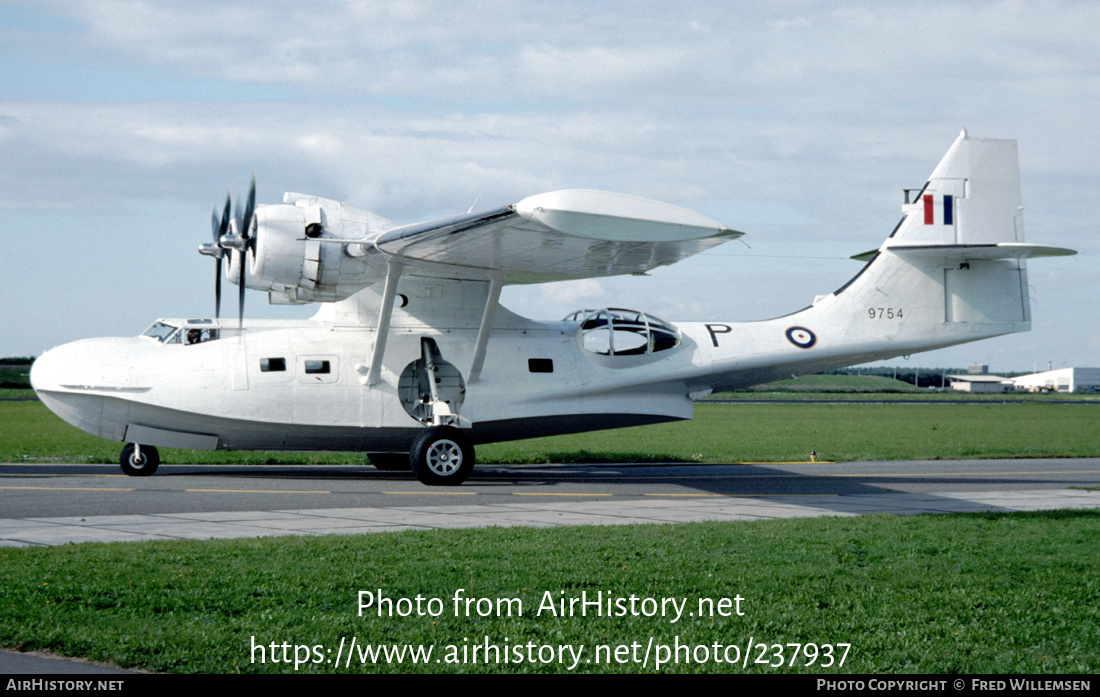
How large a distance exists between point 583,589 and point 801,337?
12.5 metres

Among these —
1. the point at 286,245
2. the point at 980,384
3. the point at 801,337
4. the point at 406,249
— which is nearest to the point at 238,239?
the point at 286,245

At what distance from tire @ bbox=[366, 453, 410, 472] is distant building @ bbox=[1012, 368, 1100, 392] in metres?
126

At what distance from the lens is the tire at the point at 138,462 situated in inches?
657

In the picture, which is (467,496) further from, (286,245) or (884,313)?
(884,313)

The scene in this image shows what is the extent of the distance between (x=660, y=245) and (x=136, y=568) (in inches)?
338

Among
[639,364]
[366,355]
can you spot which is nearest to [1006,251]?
[639,364]

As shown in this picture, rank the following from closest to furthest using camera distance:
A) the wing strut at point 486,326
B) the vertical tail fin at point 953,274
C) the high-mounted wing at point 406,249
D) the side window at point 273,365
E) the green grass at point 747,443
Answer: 1. the high-mounted wing at point 406,249
2. the wing strut at point 486,326
3. the side window at point 273,365
4. the vertical tail fin at point 953,274
5. the green grass at point 747,443

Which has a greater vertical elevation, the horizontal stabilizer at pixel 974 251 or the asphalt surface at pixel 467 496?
the horizontal stabilizer at pixel 974 251

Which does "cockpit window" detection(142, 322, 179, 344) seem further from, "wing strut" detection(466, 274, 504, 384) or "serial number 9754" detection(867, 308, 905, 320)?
"serial number 9754" detection(867, 308, 905, 320)

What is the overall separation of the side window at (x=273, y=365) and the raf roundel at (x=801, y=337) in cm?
965

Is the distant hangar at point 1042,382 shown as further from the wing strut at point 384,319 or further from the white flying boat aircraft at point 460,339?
the wing strut at point 384,319

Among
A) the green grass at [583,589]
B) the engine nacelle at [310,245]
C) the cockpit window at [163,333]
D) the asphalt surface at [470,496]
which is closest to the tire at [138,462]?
the asphalt surface at [470,496]

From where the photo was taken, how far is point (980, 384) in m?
133

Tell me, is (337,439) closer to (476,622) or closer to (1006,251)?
(476,622)
